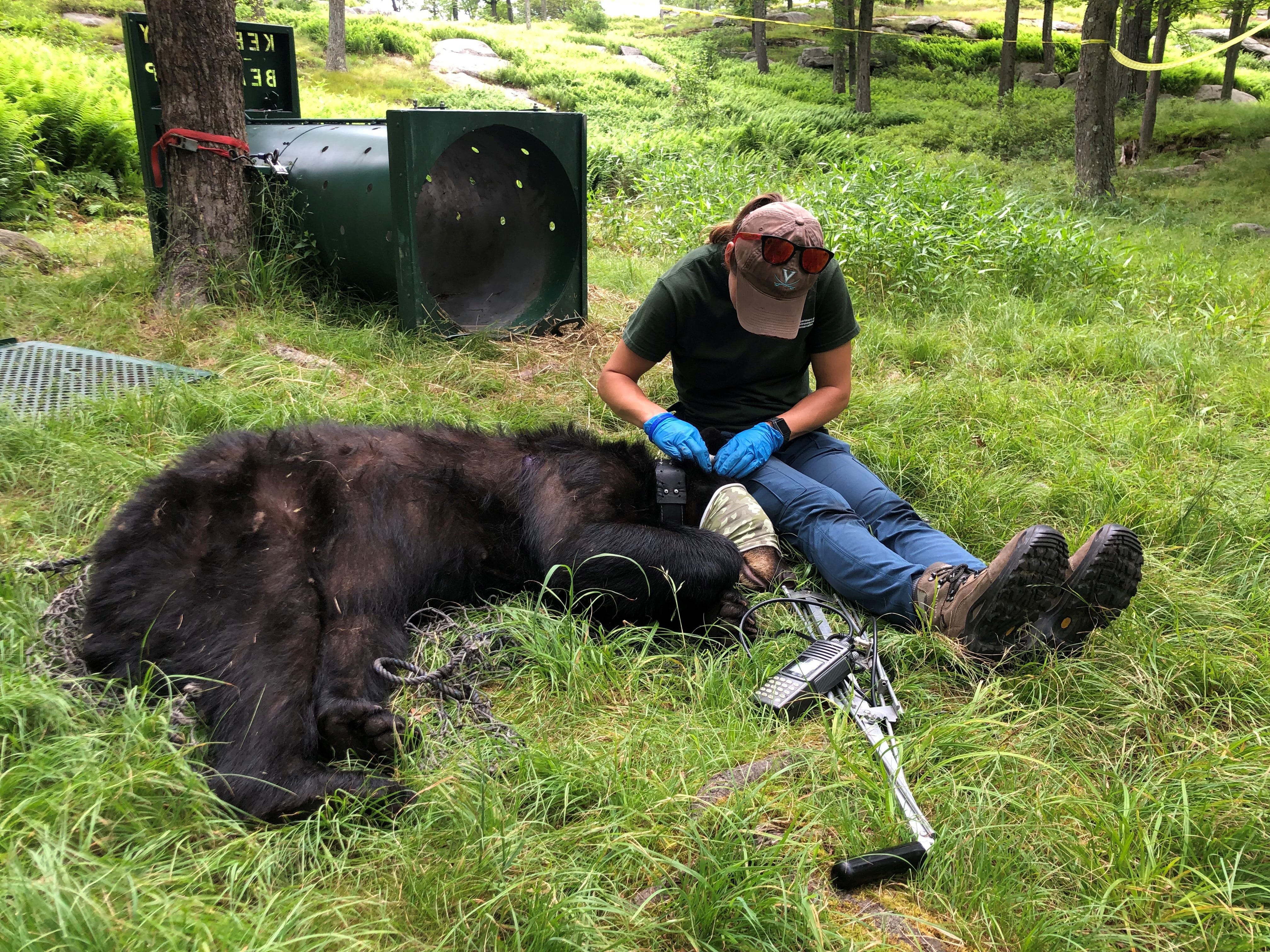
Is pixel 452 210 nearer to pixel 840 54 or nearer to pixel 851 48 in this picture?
pixel 840 54

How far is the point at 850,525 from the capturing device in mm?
3240

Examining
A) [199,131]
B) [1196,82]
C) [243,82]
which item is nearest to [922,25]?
[1196,82]

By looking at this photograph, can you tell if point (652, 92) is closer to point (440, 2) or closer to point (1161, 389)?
point (1161, 389)

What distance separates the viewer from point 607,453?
131 inches

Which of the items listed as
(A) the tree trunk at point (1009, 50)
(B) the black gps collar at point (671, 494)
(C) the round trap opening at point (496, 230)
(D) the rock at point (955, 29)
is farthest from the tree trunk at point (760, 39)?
(B) the black gps collar at point (671, 494)

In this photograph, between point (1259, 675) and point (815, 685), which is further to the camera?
point (1259, 675)

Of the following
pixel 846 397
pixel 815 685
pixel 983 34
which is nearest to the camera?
pixel 815 685

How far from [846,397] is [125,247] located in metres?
6.00

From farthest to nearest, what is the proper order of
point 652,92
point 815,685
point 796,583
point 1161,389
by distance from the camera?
point 652,92 < point 1161,389 < point 796,583 < point 815,685

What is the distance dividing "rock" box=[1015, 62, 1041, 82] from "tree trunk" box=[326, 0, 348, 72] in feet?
68.6

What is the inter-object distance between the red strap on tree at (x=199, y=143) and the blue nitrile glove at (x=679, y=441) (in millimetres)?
3779

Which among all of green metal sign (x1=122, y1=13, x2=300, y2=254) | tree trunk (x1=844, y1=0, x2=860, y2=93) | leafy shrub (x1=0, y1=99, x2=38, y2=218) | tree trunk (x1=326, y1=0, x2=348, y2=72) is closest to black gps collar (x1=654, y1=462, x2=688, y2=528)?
green metal sign (x1=122, y1=13, x2=300, y2=254)

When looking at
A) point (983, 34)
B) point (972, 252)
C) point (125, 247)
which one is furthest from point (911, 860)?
point (983, 34)

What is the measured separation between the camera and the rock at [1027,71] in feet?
94.3
